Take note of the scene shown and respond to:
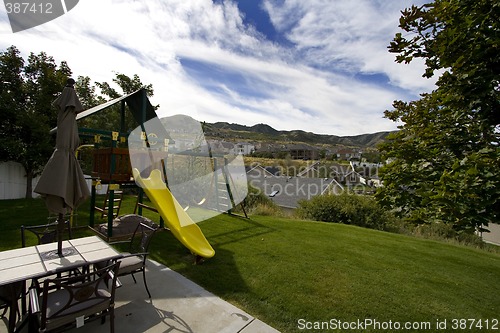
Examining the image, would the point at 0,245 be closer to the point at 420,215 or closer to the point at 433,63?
the point at 420,215

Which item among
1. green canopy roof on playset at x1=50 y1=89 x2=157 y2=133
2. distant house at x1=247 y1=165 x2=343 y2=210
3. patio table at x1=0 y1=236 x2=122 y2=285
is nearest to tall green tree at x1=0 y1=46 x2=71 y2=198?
green canopy roof on playset at x1=50 y1=89 x2=157 y2=133

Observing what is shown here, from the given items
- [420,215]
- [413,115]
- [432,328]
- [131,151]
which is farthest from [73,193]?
[432,328]

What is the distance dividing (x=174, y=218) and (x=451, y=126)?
4.97 meters

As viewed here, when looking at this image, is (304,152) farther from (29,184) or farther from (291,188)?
(29,184)

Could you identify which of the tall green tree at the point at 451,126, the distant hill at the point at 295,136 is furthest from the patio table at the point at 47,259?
the distant hill at the point at 295,136

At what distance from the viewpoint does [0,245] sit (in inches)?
195

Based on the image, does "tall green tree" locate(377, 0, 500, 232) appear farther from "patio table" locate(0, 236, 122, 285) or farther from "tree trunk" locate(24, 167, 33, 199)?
"tree trunk" locate(24, 167, 33, 199)

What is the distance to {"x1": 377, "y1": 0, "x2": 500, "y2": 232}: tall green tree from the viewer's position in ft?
6.70

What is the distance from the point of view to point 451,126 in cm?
288

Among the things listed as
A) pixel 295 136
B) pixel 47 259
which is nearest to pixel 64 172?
pixel 47 259

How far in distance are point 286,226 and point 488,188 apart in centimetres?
659

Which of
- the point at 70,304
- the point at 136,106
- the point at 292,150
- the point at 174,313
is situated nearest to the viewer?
the point at 70,304

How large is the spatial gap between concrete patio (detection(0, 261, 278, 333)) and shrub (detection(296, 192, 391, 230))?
411 inches

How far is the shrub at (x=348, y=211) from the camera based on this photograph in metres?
12.4
